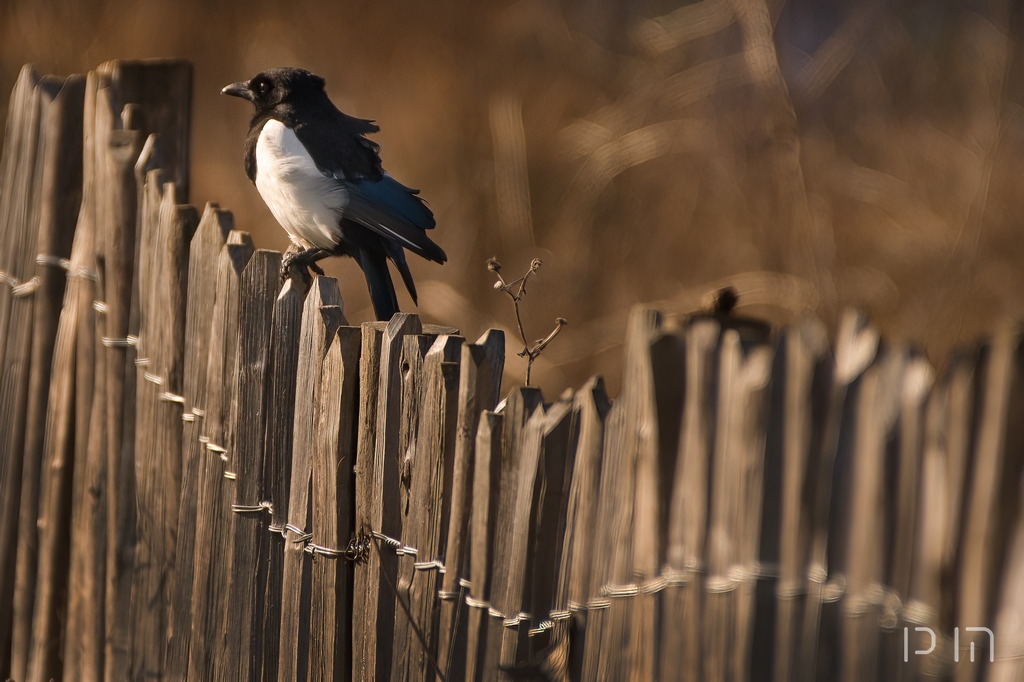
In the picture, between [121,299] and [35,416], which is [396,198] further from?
[35,416]

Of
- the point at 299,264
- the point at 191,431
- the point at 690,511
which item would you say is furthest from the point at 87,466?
the point at 690,511

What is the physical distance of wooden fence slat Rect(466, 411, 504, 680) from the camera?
1439 millimetres

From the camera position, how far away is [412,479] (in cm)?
158

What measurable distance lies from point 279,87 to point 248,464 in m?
1.11

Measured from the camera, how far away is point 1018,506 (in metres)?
0.97

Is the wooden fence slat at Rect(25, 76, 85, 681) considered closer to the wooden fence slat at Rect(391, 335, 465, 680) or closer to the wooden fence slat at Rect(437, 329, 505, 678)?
the wooden fence slat at Rect(391, 335, 465, 680)

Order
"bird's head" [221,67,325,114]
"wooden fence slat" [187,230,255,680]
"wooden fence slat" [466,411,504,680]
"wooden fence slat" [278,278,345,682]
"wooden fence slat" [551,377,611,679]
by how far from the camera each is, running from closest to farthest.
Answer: "wooden fence slat" [551,377,611,679]
"wooden fence slat" [466,411,504,680]
"wooden fence slat" [278,278,345,682]
"wooden fence slat" [187,230,255,680]
"bird's head" [221,67,325,114]

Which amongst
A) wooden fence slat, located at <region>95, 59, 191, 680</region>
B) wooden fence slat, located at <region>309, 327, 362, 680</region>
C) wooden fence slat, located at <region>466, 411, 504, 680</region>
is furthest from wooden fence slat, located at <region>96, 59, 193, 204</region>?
wooden fence slat, located at <region>466, 411, 504, 680</region>

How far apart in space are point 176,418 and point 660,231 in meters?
3.73

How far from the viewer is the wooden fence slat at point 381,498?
5.26 ft

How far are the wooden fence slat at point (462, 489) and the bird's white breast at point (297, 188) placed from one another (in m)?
1.00

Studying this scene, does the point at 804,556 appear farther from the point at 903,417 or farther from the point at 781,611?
the point at 903,417

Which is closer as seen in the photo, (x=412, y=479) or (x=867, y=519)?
(x=867, y=519)

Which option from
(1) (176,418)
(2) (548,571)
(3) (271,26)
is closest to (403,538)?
(2) (548,571)
